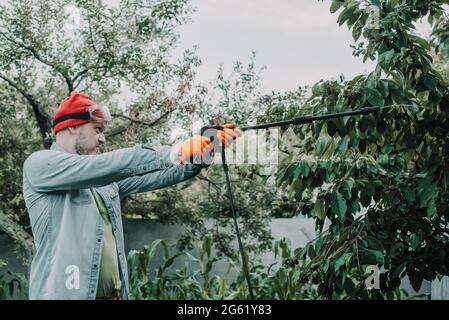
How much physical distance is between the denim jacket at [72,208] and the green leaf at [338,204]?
1067mm

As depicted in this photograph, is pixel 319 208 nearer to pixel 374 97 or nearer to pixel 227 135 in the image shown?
pixel 374 97

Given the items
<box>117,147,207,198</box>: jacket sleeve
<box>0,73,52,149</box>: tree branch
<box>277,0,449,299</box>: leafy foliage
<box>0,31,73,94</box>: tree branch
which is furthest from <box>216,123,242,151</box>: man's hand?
<box>0,73,52,149</box>: tree branch

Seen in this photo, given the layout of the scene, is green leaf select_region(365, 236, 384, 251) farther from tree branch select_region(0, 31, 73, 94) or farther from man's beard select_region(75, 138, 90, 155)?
tree branch select_region(0, 31, 73, 94)

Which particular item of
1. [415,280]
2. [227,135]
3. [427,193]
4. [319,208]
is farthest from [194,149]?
[415,280]

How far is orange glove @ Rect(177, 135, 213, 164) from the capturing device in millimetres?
2113

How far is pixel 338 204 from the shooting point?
3.22 metres

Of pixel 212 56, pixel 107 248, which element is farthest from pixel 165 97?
pixel 107 248

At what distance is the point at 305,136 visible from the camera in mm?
3682

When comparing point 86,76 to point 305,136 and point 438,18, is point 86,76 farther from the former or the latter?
point 438,18

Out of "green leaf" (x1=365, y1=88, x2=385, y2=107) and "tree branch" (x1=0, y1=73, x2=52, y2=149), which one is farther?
"tree branch" (x1=0, y1=73, x2=52, y2=149)

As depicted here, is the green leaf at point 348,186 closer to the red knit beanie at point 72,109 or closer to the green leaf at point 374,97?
the green leaf at point 374,97

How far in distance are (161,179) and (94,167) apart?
16.2 inches

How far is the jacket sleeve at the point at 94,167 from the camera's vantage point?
2125 millimetres
